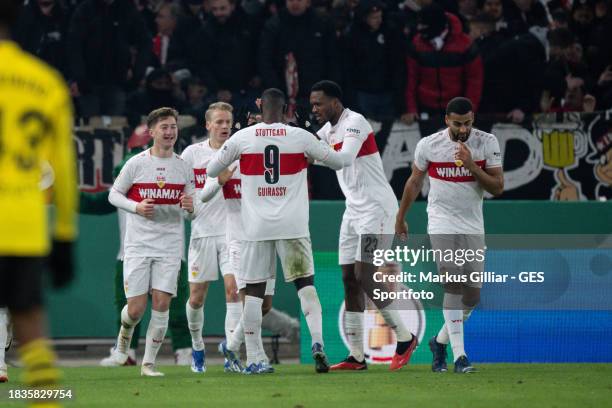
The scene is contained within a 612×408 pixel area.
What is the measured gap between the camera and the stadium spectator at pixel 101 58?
16.2 metres

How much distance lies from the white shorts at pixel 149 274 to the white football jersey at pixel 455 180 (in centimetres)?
238

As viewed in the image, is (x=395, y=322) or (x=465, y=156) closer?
(x=465, y=156)

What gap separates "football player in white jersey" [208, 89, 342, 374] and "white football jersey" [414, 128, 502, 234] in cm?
95

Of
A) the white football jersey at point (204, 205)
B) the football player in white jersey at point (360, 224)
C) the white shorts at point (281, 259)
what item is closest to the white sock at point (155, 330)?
the white shorts at point (281, 259)

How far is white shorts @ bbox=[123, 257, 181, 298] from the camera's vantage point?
11281mm

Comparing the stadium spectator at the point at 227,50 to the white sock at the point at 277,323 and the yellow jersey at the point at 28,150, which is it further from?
the yellow jersey at the point at 28,150

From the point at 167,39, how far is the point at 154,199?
617cm

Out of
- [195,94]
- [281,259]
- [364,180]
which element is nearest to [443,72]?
[195,94]

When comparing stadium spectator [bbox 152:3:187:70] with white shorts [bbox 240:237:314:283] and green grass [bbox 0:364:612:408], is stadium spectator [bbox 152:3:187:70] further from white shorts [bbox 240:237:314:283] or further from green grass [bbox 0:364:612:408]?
white shorts [bbox 240:237:314:283]

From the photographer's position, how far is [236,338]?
38.8 feet

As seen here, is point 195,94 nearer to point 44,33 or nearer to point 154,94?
point 154,94

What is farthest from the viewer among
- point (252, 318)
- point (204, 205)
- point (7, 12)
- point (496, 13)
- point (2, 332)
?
point (496, 13)

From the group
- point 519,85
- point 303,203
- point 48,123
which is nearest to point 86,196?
point 303,203

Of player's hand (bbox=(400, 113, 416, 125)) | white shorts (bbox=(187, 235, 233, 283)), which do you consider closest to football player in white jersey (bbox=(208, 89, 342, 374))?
white shorts (bbox=(187, 235, 233, 283))
